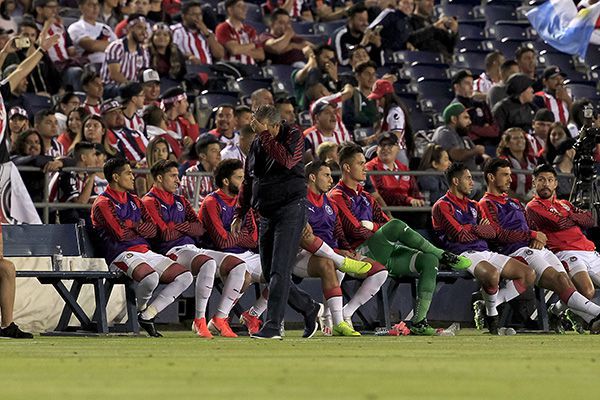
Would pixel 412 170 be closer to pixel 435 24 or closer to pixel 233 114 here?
pixel 233 114

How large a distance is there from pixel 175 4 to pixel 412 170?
6383 mm

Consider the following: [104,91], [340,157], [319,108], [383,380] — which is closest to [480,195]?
[319,108]

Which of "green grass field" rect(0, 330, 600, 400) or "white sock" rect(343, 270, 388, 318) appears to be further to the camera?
"white sock" rect(343, 270, 388, 318)

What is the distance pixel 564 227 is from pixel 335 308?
9.95ft

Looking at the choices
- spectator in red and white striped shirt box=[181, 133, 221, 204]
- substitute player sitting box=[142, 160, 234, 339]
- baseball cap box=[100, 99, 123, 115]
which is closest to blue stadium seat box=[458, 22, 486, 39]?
baseball cap box=[100, 99, 123, 115]

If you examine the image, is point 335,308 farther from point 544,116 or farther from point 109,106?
point 544,116

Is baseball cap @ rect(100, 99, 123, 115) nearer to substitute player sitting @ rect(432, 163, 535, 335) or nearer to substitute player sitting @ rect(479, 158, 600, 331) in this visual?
substitute player sitting @ rect(432, 163, 535, 335)

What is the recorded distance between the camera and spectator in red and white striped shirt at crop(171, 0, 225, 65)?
73.6ft

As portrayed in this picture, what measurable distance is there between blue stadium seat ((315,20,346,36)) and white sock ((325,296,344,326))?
34.1 feet

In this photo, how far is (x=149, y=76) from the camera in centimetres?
2002

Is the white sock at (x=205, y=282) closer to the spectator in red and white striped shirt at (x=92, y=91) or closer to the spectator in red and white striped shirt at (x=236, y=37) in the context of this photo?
the spectator in red and white striped shirt at (x=92, y=91)

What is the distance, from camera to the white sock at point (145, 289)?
49.3 ft

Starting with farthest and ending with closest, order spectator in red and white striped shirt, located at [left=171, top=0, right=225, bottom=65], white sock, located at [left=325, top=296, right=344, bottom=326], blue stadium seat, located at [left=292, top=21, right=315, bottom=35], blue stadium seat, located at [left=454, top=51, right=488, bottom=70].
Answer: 1. blue stadium seat, located at [left=292, top=21, right=315, bottom=35]
2. blue stadium seat, located at [left=454, top=51, right=488, bottom=70]
3. spectator in red and white striped shirt, located at [left=171, top=0, right=225, bottom=65]
4. white sock, located at [left=325, top=296, right=344, bottom=326]

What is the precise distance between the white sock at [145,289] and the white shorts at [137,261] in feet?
0.43
